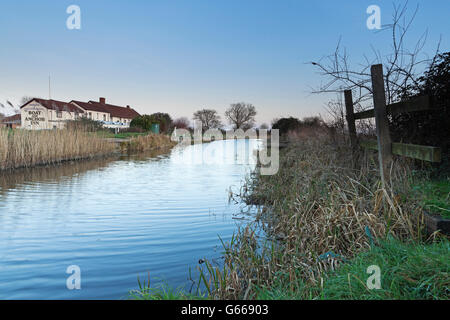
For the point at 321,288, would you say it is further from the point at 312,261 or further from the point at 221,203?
the point at 221,203

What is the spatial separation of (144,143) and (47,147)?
1073 centimetres

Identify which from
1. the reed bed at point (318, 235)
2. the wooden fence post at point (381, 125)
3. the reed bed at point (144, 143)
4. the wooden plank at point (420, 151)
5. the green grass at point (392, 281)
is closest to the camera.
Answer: the green grass at point (392, 281)

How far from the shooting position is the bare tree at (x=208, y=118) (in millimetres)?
48156

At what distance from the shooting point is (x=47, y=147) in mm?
12867

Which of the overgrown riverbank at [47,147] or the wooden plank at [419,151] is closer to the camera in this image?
the wooden plank at [419,151]

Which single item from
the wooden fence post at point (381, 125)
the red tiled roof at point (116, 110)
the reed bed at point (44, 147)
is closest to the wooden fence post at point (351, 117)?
the wooden fence post at point (381, 125)

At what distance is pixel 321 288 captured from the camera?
232cm

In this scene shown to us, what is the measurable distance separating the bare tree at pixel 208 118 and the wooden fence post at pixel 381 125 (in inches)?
1707

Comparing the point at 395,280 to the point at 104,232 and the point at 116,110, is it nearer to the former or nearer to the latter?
the point at 104,232

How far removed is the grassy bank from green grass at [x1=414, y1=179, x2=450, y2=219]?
0.08 meters

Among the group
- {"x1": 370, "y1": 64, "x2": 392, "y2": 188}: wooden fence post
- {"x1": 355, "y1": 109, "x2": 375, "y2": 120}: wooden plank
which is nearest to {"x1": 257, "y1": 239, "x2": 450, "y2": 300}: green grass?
{"x1": 370, "y1": 64, "x2": 392, "y2": 188}: wooden fence post

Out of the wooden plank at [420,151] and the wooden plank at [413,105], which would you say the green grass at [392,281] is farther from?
the wooden plank at [413,105]
